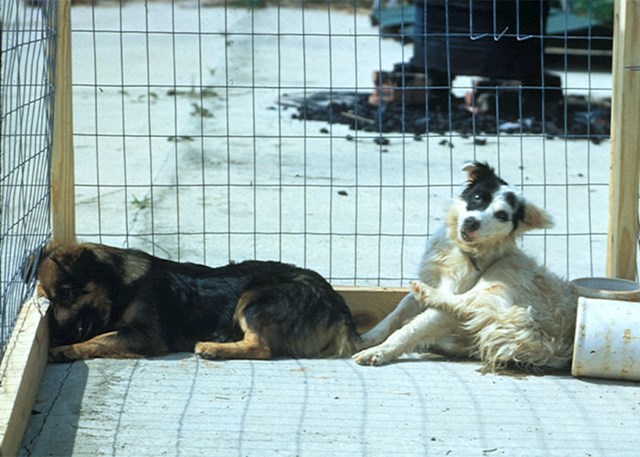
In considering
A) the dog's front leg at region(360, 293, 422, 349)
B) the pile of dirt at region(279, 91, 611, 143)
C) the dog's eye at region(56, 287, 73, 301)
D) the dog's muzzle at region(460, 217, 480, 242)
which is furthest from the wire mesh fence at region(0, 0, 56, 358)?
the pile of dirt at region(279, 91, 611, 143)

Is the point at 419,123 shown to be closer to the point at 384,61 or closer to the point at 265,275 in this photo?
the point at 384,61

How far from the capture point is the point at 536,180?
912cm

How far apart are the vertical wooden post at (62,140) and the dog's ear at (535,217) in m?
2.27

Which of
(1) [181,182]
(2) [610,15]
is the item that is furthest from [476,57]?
(2) [610,15]

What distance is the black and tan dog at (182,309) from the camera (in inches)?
197

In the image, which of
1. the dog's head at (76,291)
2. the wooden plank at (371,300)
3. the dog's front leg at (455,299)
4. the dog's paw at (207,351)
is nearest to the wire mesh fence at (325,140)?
the dog's head at (76,291)

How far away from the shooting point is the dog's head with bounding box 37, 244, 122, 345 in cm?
499

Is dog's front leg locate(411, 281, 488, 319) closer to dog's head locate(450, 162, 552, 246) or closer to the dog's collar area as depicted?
the dog's collar area

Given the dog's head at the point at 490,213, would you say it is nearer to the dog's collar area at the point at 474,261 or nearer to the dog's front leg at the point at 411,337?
the dog's collar area at the point at 474,261

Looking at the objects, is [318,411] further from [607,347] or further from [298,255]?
[298,255]

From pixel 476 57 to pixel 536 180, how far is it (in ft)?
8.53

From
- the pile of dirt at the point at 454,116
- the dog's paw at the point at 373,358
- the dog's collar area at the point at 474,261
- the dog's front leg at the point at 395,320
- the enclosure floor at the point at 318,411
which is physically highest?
the pile of dirt at the point at 454,116

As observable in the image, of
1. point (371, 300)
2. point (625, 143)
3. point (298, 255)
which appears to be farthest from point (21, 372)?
point (625, 143)

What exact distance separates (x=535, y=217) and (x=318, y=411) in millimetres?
1560
